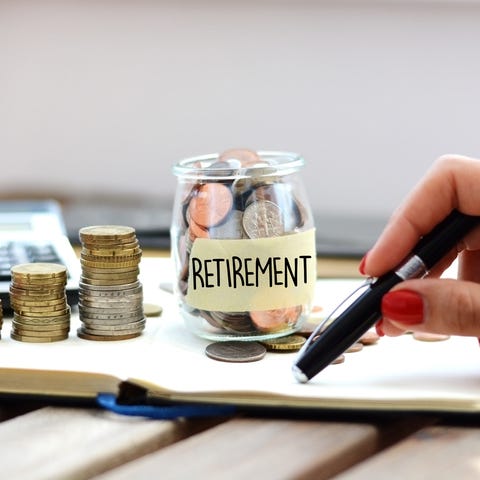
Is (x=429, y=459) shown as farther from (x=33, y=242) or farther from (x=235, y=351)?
(x=33, y=242)

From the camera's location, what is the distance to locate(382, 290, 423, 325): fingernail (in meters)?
0.68

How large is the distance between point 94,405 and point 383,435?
183 mm

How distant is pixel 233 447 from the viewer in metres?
0.62

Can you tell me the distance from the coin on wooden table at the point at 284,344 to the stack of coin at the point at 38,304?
151mm

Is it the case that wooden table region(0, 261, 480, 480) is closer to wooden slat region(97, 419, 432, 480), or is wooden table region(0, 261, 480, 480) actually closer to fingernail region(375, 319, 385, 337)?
wooden slat region(97, 419, 432, 480)

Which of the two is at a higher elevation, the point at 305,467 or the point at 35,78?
the point at 35,78

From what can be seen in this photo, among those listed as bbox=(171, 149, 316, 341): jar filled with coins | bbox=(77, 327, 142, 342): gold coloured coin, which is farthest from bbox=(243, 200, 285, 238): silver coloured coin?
bbox=(77, 327, 142, 342): gold coloured coin

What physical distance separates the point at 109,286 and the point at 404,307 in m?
0.23

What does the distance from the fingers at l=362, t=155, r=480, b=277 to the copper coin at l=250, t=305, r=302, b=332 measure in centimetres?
7

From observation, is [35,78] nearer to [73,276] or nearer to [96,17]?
[96,17]

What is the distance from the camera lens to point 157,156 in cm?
154

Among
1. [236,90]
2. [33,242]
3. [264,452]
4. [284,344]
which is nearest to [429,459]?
[264,452]

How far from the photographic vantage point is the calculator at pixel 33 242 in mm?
868

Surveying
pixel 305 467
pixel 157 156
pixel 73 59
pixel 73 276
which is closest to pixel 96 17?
pixel 73 59
